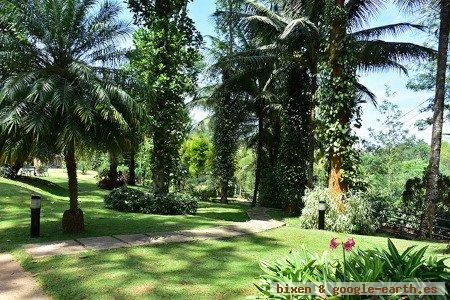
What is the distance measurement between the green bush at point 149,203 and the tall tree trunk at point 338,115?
14.9ft

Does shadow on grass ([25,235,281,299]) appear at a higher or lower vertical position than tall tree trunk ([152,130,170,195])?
lower

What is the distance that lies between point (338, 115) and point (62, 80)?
734 centimetres

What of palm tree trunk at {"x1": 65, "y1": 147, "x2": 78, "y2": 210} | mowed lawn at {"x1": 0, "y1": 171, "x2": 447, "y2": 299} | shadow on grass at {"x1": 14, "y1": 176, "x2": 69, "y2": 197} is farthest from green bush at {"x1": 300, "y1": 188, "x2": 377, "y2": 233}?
shadow on grass at {"x1": 14, "y1": 176, "x2": 69, "y2": 197}

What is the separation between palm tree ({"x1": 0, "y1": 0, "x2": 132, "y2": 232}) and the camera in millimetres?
6824

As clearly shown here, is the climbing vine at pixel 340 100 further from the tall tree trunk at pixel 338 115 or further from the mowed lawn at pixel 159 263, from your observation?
the mowed lawn at pixel 159 263

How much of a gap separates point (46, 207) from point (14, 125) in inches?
215

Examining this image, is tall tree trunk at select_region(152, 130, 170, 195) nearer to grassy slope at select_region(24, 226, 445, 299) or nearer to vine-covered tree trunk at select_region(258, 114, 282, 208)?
grassy slope at select_region(24, 226, 445, 299)

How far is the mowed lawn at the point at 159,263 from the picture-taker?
16.0ft

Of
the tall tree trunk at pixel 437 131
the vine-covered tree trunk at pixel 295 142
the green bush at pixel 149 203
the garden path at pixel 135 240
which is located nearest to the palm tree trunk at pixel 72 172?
the garden path at pixel 135 240

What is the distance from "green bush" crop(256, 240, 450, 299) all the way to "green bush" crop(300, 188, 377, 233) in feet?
18.9

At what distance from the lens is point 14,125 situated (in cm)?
668

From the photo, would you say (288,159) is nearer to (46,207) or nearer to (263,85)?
(263,85)

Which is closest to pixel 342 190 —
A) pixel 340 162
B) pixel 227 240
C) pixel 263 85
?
pixel 340 162

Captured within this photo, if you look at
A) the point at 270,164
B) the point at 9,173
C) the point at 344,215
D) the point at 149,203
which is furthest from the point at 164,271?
the point at 270,164
